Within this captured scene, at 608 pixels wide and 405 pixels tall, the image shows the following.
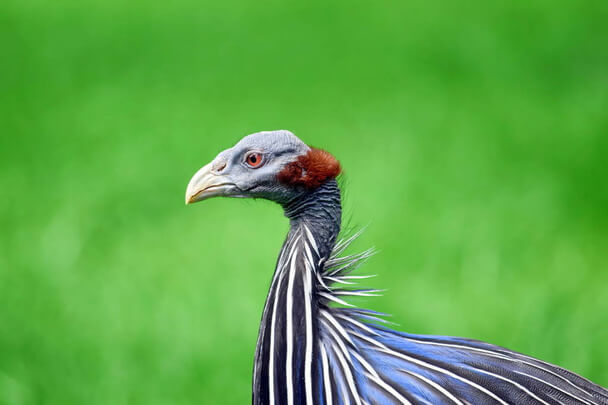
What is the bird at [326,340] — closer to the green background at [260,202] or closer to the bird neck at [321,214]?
the bird neck at [321,214]

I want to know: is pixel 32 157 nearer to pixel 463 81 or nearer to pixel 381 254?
pixel 381 254

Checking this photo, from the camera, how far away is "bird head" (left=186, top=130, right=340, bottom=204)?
2422 mm

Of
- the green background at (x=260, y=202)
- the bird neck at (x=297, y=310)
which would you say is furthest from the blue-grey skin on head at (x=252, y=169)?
the green background at (x=260, y=202)

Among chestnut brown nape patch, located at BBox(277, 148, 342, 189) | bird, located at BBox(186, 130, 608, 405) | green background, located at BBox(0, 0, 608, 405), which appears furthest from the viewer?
green background, located at BBox(0, 0, 608, 405)

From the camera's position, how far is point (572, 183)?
5.55 metres

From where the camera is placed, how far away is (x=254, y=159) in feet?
8.00

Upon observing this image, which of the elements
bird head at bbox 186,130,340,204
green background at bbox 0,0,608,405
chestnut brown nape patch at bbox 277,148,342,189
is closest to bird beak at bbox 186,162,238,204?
bird head at bbox 186,130,340,204

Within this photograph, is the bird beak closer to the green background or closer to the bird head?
the bird head

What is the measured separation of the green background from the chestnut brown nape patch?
129 centimetres

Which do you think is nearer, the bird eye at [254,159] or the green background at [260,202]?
the bird eye at [254,159]

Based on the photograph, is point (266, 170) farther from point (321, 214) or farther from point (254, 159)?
point (321, 214)

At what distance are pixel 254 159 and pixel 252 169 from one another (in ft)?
0.11

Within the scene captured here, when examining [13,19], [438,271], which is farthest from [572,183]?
[13,19]

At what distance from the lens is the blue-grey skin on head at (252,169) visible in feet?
7.95
